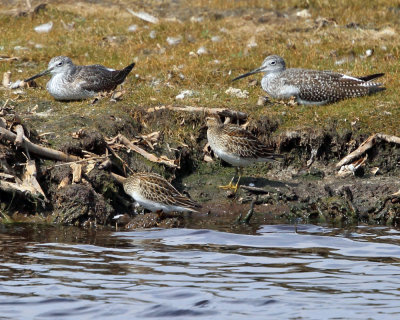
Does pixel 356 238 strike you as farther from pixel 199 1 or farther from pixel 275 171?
pixel 199 1

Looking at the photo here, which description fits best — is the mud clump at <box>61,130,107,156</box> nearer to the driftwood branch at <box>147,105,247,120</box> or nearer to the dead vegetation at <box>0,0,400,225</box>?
the dead vegetation at <box>0,0,400,225</box>

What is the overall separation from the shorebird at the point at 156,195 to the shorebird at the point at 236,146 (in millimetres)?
954

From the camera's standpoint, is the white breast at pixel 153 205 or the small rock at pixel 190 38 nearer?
the white breast at pixel 153 205

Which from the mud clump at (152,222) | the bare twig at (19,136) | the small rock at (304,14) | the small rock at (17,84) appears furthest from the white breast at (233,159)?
the small rock at (304,14)

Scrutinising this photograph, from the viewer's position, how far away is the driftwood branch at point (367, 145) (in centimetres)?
1160

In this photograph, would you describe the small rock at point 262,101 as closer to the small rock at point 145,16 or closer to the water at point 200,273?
the water at point 200,273

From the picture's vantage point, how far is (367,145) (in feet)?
38.1

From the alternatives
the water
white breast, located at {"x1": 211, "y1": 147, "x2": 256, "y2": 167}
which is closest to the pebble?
white breast, located at {"x1": 211, "y1": 147, "x2": 256, "y2": 167}

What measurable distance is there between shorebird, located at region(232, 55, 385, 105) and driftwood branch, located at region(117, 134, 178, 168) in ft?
8.25

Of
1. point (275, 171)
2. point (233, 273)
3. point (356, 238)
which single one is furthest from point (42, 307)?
point (275, 171)

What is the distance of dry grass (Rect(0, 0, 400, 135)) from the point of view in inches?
500

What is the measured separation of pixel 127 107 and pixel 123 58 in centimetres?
319

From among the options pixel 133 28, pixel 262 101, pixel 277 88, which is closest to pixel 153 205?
pixel 262 101

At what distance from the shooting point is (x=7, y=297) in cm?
748
